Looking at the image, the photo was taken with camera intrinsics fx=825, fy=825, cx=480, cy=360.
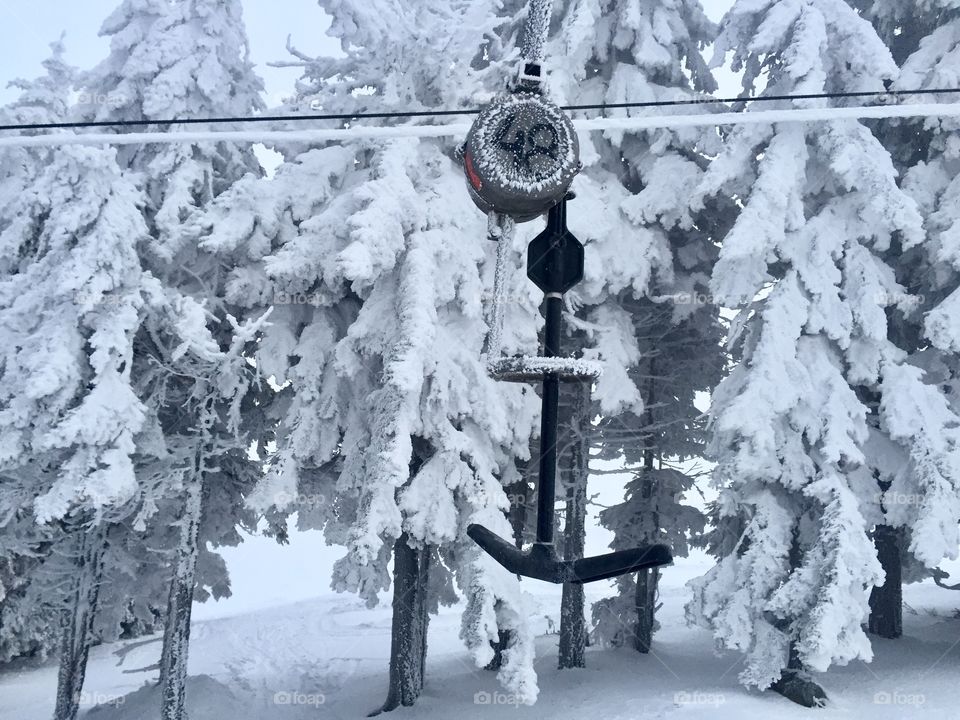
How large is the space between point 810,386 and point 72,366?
9911mm

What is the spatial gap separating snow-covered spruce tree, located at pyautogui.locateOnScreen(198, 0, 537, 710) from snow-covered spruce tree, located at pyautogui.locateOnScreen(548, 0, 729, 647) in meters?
1.57

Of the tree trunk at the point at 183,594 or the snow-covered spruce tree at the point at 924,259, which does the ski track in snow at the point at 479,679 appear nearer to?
the snow-covered spruce tree at the point at 924,259

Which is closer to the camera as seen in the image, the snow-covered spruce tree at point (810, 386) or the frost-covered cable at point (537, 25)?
the frost-covered cable at point (537, 25)

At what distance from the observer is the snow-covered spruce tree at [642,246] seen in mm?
13219

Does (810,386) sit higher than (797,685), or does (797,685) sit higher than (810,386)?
(810,386)

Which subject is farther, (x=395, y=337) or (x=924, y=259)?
(x=924, y=259)

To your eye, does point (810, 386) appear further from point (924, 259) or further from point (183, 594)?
point (183, 594)

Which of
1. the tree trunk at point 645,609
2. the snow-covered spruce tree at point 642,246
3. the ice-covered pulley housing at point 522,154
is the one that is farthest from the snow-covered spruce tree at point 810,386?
the ice-covered pulley housing at point 522,154

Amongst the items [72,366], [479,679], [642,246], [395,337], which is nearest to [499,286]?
[395,337]

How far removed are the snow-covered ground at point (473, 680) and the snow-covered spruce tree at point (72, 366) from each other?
2.63m

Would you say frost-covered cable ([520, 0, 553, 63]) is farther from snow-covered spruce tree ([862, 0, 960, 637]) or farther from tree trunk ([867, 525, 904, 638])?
tree trunk ([867, 525, 904, 638])

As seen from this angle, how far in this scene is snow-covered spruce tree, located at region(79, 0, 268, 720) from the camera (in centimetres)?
1231

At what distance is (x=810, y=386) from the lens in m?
11.0

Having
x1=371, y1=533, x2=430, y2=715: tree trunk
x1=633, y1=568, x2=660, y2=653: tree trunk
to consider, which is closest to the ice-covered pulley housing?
x1=371, y1=533, x2=430, y2=715: tree trunk
